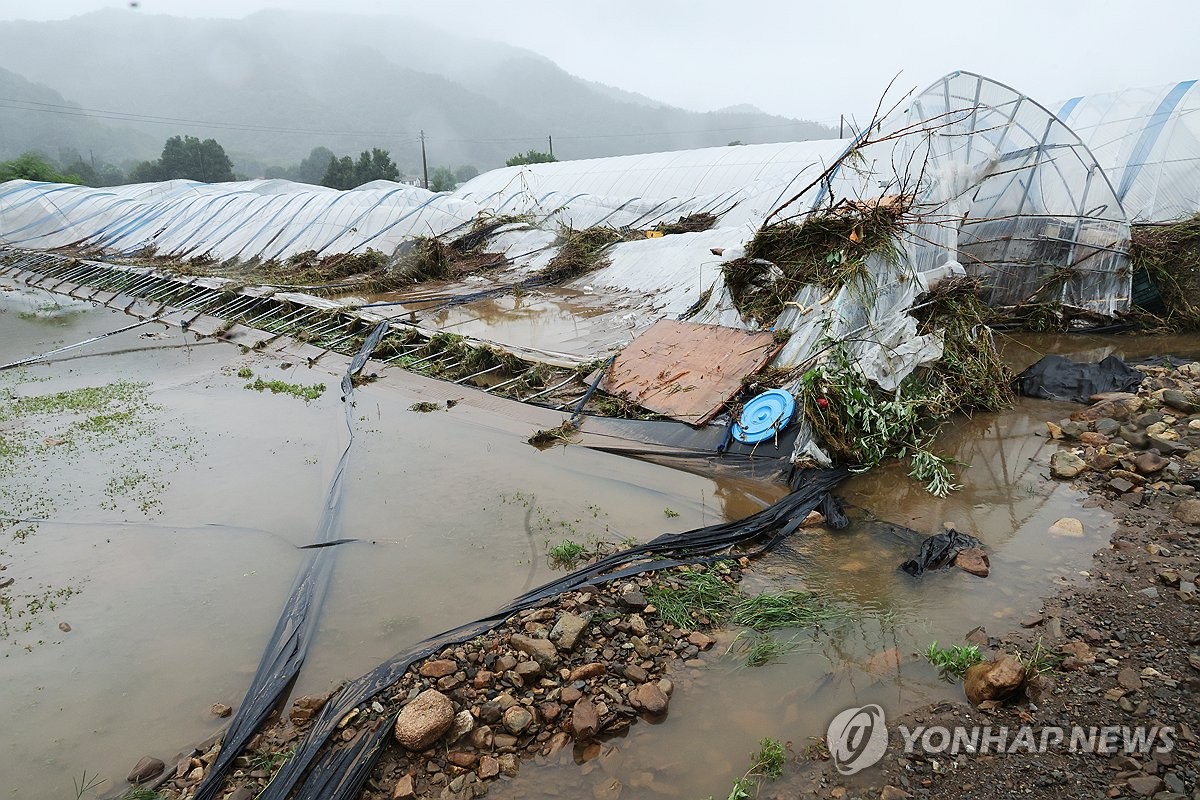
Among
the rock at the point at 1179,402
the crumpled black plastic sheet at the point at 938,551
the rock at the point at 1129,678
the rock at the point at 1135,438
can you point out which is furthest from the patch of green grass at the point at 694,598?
the rock at the point at 1179,402

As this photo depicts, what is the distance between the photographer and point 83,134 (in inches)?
4215

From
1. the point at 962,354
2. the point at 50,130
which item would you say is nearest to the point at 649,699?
the point at 962,354

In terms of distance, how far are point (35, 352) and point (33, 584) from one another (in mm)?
8476

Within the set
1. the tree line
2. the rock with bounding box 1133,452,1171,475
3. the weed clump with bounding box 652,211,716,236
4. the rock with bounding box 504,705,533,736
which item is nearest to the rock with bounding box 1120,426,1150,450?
the rock with bounding box 1133,452,1171,475

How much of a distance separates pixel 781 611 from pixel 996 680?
109 centimetres

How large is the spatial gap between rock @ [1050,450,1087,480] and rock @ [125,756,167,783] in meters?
6.20

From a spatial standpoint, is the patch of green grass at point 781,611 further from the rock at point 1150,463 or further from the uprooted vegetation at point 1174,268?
the uprooted vegetation at point 1174,268

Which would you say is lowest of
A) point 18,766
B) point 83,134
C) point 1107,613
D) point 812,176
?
point 18,766

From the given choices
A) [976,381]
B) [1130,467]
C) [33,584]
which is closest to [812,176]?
[976,381]

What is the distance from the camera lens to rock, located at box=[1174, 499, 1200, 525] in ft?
13.6

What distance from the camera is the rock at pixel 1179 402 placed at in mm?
5723

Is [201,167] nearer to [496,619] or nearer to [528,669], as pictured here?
[496,619]

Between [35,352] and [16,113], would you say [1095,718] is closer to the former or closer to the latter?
[35,352]

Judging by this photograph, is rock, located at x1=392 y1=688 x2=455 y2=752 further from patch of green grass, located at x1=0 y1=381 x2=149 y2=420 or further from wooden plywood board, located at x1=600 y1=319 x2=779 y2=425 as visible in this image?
patch of green grass, located at x1=0 y1=381 x2=149 y2=420
